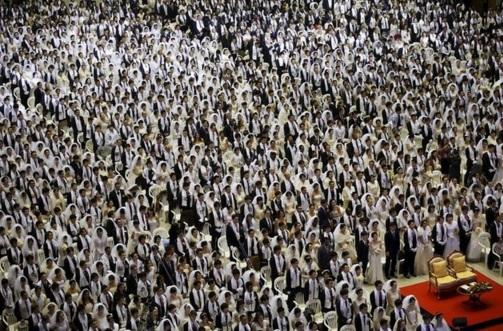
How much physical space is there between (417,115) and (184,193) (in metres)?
6.45

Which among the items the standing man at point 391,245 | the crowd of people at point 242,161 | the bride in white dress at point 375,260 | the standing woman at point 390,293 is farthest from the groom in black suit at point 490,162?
the standing woman at point 390,293

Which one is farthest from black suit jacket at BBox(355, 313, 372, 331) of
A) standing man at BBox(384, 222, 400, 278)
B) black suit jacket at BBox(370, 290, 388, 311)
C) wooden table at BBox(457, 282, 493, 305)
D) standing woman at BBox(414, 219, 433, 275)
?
standing woman at BBox(414, 219, 433, 275)

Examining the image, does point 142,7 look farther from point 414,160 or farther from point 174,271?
point 174,271

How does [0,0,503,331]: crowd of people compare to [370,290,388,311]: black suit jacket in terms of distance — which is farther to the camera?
[0,0,503,331]: crowd of people

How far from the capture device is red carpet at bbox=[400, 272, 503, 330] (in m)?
15.1

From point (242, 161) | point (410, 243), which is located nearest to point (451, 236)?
point (410, 243)

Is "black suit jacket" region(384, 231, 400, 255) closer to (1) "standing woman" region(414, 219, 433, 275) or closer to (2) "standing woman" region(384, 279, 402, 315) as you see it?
(1) "standing woman" region(414, 219, 433, 275)

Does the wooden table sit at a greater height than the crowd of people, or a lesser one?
lesser

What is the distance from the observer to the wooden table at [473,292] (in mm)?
15430

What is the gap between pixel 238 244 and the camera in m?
17.0

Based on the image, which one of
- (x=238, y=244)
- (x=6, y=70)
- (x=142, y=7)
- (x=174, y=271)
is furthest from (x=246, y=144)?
(x=142, y=7)

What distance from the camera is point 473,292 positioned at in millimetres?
15422

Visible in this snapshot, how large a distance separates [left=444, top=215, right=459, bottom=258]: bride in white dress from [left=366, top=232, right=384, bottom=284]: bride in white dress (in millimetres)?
1301

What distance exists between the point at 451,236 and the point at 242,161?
16.2 ft
